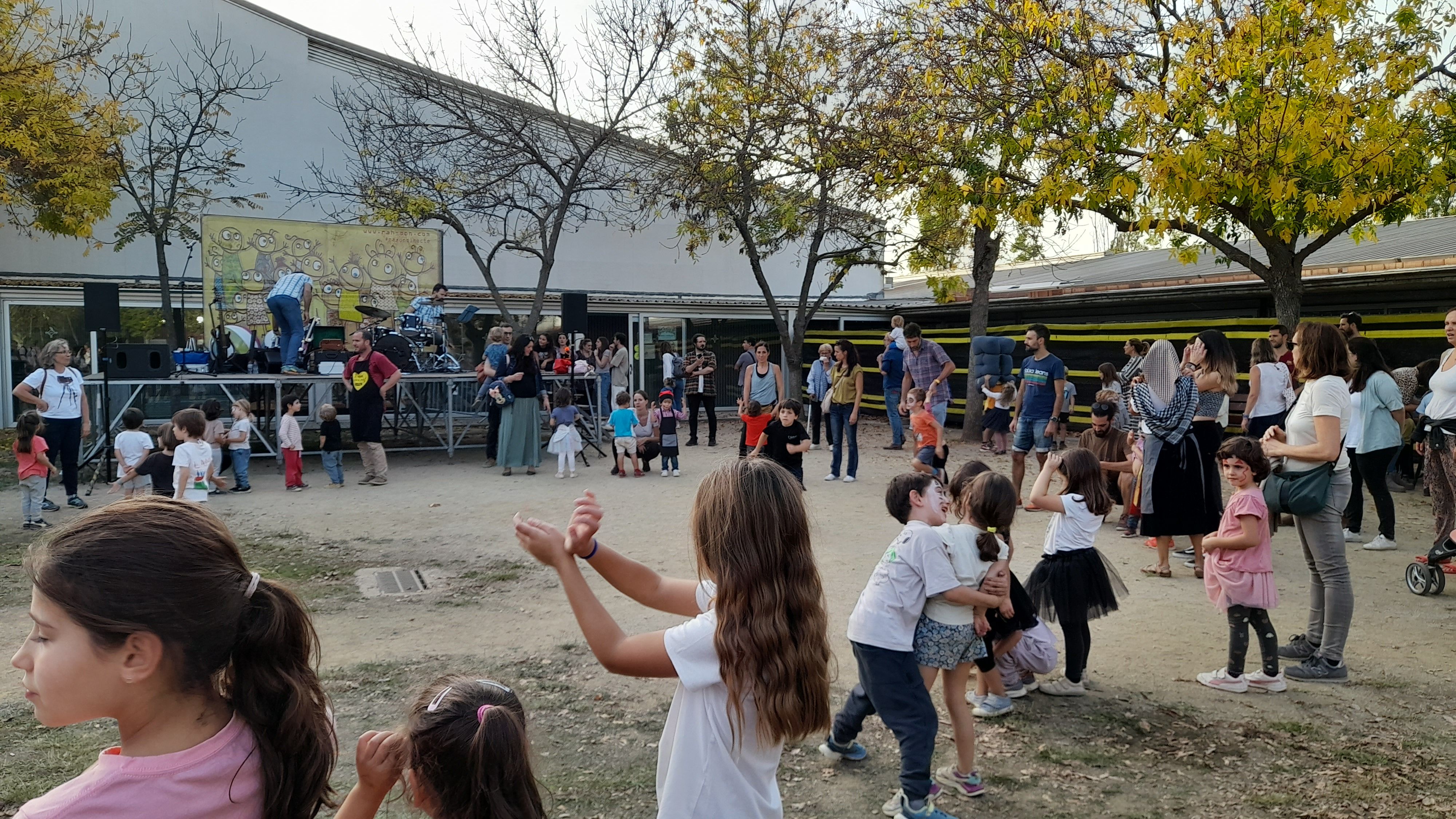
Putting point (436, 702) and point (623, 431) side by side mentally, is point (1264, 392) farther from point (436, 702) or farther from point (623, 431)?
point (436, 702)

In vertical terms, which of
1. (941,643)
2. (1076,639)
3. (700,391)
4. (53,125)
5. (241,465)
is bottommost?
(1076,639)

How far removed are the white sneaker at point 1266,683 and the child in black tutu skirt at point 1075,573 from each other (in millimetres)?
798

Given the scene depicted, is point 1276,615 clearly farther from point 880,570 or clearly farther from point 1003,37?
point 1003,37

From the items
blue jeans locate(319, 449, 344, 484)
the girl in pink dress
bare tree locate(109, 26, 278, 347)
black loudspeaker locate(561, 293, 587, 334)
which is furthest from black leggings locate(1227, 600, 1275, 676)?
bare tree locate(109, 26, 278, 347)

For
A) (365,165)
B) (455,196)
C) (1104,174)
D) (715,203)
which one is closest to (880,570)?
(1104,174)

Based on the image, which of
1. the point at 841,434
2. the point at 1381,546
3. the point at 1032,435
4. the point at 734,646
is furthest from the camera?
the point at 841,434

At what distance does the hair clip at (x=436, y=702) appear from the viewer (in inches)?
71.9

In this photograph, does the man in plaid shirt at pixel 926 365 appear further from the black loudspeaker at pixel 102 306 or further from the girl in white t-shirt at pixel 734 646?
the black loudspeaker at pixel 102 306


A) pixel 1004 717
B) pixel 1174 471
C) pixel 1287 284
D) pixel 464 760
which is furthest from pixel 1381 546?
pixel 464 760

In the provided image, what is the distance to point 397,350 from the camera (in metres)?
15.2

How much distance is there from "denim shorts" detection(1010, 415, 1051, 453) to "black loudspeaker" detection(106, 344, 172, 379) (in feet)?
36.4

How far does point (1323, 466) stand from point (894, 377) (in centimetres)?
954

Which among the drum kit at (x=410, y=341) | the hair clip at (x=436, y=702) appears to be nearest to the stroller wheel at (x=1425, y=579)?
the hair clip at (x=436, y=702)

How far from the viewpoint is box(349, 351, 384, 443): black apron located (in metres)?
11.6
